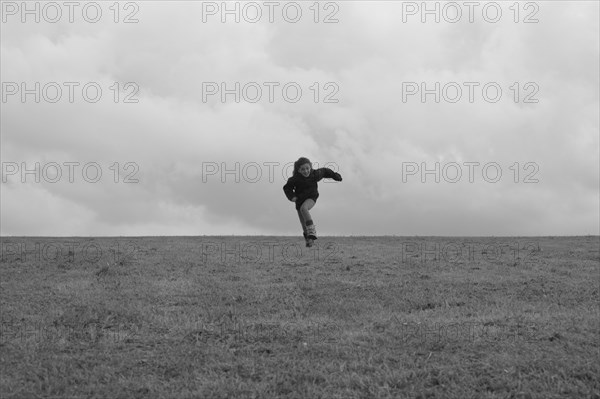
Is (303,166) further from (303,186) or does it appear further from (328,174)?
(328,174)

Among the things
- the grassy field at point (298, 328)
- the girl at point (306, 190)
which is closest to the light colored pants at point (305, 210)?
the girl at point (306, 190)

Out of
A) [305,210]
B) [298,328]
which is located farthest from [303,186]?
[298,328]

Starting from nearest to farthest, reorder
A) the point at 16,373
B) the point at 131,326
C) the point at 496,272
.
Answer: the point at 16,373 → the point at 131,326 → the point at 496,272

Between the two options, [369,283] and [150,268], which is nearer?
[369,283]

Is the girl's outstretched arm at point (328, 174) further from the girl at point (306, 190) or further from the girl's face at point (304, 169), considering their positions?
the girl's face at point (304, 169)

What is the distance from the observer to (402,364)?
14453 mm

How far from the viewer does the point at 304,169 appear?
396 inches

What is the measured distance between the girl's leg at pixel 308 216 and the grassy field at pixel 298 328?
4.12m

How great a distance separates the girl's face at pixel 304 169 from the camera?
1005 centimetres

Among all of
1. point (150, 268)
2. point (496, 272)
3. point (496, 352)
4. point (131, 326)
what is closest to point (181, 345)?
point (131, 326)

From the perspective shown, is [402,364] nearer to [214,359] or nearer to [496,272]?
[214,359]

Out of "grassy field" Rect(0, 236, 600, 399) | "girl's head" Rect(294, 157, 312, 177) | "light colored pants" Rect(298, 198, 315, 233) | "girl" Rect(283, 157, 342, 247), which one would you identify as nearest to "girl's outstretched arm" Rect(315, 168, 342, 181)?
"girl" Rect(283, 157, 342, 247)

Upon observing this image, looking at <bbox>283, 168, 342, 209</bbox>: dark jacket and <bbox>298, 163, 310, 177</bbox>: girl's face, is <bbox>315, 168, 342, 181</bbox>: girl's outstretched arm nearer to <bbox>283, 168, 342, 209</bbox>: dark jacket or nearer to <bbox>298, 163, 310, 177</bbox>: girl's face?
<bbox>283, 168, 342, 209</bbox>: dark jacket

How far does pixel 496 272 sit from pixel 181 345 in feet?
60.5
